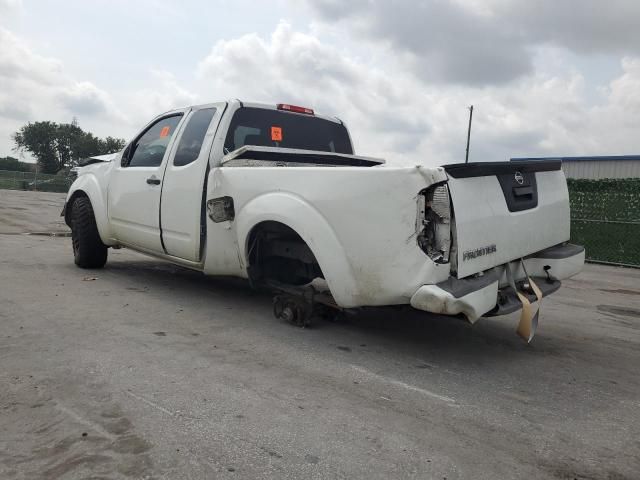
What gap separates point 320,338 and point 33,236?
8251 millimetres

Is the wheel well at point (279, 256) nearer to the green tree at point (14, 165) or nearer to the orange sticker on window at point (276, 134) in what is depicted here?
the orange sticker on window at point (276, 134)

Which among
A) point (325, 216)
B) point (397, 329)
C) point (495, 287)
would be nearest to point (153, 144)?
point (325, 216)

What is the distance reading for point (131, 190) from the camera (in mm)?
5953

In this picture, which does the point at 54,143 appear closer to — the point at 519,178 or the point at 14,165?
the point at 14,165

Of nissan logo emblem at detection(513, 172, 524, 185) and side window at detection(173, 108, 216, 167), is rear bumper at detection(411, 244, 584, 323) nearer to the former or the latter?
nissan logo emblem at detection(513, 172, 524, 185)

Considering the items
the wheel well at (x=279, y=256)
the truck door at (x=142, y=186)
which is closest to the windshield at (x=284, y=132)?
the truck door at (x=142, y=186)

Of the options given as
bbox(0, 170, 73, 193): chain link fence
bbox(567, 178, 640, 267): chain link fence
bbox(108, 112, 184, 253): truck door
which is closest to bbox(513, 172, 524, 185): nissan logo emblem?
bbox(108, 112, 184, 253): truck door

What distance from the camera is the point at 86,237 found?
6727 millimetres

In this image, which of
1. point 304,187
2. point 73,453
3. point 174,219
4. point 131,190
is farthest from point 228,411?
point 131,190

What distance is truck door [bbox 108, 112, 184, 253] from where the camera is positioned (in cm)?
559

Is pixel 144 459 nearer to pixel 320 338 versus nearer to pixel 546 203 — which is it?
pixel 320 338

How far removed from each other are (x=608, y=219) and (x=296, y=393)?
38.7 ft

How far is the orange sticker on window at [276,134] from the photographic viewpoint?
17.9ft

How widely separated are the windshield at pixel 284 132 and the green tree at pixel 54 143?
82353 millimetres
